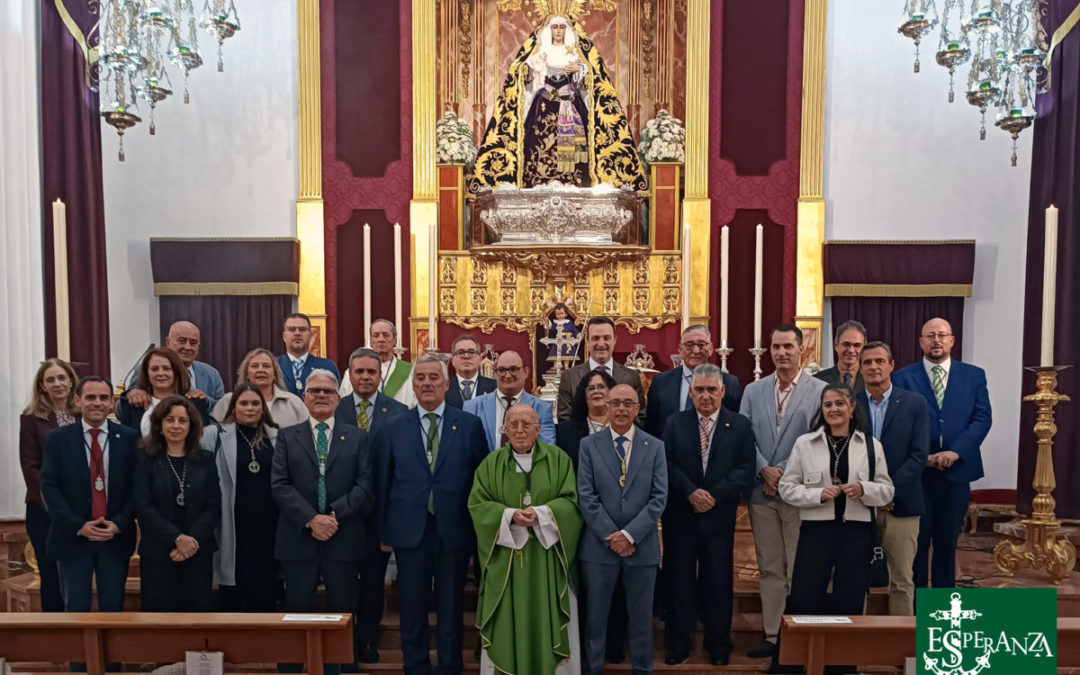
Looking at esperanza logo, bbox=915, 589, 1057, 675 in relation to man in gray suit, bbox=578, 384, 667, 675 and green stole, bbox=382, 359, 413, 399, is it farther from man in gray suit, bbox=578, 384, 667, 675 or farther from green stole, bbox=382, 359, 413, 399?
green stole, bbox=382, 359, 413, 399

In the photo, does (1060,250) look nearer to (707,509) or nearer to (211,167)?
(707,509)

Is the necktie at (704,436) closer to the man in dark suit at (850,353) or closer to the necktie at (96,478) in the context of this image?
the man in dark suit at (850,353)

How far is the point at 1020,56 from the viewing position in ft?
15.5

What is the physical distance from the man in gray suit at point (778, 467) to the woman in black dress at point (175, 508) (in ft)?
7.99

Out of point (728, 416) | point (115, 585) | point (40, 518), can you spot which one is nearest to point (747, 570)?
point (728, 416)

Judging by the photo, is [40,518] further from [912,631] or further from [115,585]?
[912,631]

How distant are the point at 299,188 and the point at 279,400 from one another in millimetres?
3704

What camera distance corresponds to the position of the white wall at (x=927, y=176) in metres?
7.01

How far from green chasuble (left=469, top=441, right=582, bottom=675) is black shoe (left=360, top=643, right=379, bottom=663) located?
62 cm

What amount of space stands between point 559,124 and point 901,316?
3.31 m

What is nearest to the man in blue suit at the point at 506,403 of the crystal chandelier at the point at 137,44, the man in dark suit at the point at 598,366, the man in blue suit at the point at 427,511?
the man in dark suit at the point at 598,366

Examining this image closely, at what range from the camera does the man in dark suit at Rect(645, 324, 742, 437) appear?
13.7ft

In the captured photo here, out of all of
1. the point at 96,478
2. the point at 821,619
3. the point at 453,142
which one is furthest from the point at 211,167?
the point at 821,619

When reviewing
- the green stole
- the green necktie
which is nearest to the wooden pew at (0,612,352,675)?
the green necktie
